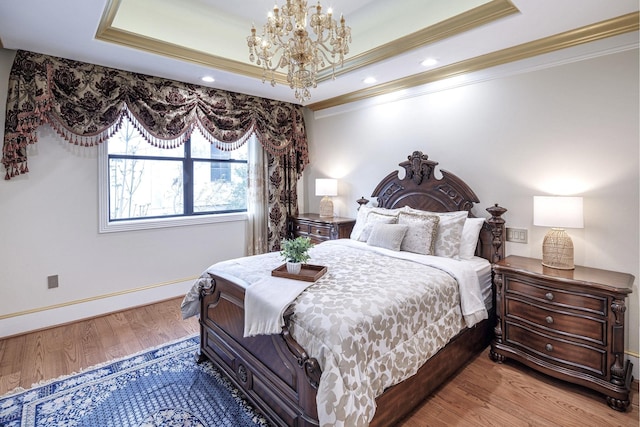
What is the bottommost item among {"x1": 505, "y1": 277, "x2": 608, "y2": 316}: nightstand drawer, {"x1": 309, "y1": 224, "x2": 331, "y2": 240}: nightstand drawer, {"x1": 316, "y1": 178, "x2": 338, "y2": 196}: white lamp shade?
{"x1": 505, "y1": 277, "x2": 608, "y2": 316}: nightstand drawer

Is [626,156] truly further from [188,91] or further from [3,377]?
[3,377]

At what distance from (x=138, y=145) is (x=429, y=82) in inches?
129

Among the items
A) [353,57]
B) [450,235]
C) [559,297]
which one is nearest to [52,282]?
[353,57]

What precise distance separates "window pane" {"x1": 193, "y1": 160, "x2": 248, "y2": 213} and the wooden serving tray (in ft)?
7.88

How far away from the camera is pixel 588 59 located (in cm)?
246

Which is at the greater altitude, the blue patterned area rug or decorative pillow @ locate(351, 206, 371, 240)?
decorative pillow @ locate(351, 206, 371, 240)

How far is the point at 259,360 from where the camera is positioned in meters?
1.96

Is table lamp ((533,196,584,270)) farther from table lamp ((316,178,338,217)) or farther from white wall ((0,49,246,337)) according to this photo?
white wall ((0,49,246,337))

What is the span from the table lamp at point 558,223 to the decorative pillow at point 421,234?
0.80 m

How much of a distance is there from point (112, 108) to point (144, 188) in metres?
0.94

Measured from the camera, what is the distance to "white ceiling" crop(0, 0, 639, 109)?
7.33ft

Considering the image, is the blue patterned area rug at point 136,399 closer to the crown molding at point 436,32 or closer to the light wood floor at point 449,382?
the light wood floor at point 449,382

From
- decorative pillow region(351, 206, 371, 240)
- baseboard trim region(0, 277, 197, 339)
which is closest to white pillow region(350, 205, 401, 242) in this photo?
decorative pillow region(351, 206, 371, 240)

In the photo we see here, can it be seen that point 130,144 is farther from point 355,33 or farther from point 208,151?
point 355,33
